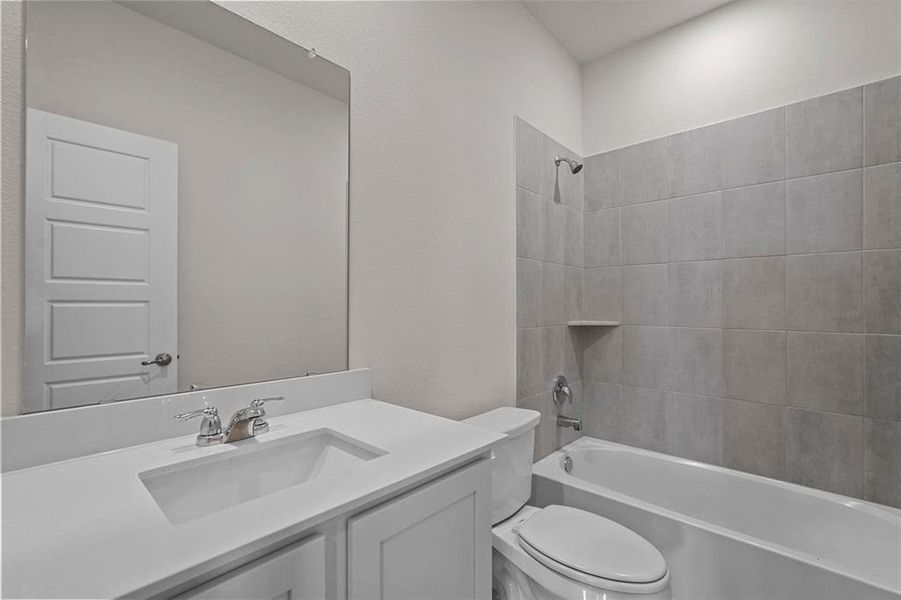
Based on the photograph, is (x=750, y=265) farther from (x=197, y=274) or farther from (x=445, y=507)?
(x=197, y=274)

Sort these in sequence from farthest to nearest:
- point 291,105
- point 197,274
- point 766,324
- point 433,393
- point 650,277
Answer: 1. point 650,277
2. point 766,324
3. point 433,393
4. point 291,105
5. point 197,274

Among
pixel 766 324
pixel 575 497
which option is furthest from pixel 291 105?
pixel 766 324

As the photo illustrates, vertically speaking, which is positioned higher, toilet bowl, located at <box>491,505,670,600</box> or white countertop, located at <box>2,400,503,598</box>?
white countertop, located at <box>2,400,503,598</box>

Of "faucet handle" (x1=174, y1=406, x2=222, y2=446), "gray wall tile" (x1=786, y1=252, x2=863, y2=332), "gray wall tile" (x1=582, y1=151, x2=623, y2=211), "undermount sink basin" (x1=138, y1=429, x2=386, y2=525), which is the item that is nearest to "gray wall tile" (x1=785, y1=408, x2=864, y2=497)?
"gray wall tile" (x1=786, y1=252, x2=863, y2=332)

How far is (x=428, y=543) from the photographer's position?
78 cm

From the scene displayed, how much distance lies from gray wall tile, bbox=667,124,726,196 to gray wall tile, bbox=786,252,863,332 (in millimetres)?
524

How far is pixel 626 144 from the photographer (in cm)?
238

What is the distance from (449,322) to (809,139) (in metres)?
1.75

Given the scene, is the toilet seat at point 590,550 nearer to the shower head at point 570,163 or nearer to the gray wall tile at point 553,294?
the gray wall tile at point 553,294

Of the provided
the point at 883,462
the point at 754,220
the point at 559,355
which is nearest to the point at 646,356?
the point at 559,355

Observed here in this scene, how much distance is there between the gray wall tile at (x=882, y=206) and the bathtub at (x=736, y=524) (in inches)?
41.3

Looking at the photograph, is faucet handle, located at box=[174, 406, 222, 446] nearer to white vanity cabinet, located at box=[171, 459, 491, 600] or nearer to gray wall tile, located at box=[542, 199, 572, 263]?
white vanity cabinet, located at box=[171, 459, 491, 600]

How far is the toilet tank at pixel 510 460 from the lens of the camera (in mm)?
1533

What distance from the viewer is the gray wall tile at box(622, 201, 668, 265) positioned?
7.33 ft
